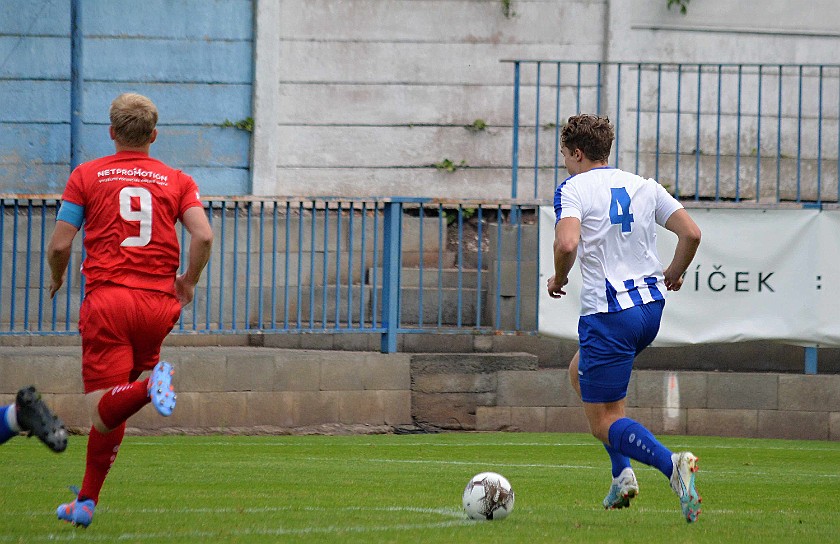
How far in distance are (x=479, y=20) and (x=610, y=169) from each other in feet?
26.7

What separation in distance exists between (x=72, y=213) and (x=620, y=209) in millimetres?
2436

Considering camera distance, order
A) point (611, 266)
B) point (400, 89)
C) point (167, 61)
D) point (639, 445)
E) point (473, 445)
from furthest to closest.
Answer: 1. point (400, 89)
2. point (167, 61)
3. point (473, 445)
4. point (611, 266)
5. point (639, 445)

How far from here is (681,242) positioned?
19.6ft

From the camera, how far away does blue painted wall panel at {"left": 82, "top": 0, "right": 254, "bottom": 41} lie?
13.4m

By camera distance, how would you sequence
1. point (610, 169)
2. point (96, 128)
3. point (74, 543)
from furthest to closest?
point (96, 128) → point (610, 169) → point (74, 543)

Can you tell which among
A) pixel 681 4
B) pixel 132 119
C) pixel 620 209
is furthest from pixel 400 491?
pixel 681 4

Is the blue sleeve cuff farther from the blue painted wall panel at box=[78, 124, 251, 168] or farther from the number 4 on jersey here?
the blue painted wall panel at box=[78, 124, 251, 168]

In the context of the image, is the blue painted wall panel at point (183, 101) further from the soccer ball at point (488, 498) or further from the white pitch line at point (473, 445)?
the soccer ball at point (488, 498)

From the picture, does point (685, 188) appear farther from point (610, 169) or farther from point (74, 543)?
point (74, 543)

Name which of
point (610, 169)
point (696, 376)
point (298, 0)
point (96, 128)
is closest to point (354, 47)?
point (298, 0)

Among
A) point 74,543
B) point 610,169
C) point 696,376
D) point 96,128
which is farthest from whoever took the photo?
point 96,128

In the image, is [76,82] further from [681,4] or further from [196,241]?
[196,241]

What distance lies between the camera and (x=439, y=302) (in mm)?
11258

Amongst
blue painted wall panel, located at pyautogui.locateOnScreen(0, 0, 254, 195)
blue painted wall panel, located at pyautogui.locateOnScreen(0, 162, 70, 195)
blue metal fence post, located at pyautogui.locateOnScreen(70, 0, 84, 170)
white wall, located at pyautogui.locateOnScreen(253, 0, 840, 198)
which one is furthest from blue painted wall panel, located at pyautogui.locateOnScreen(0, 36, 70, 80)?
white wall, located at pyautogui.locateOnScreen(253, 0, 840, 198)
